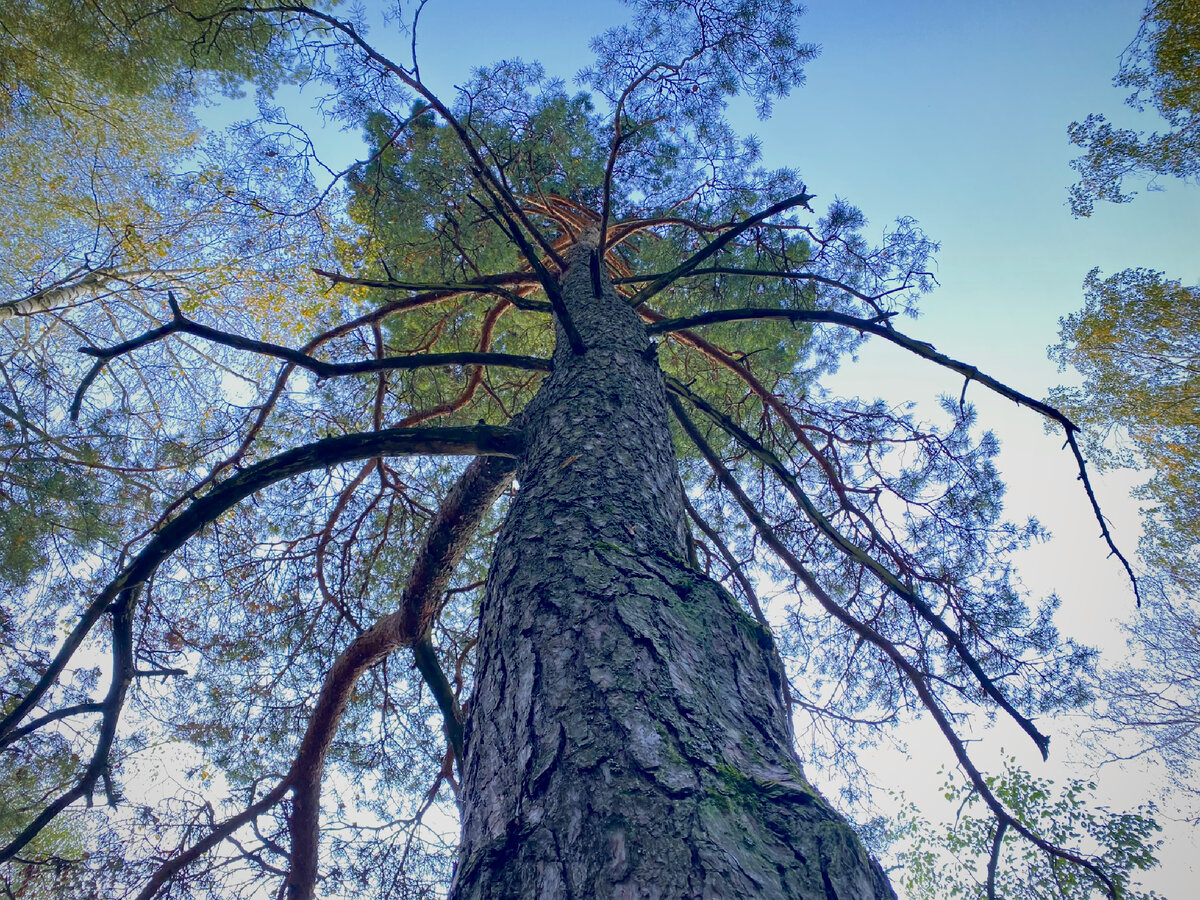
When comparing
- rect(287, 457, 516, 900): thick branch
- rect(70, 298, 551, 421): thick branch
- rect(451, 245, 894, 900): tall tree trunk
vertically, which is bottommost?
rect(451, 245, 894, 900): tall tree trunk

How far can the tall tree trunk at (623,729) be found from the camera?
71 centimetres

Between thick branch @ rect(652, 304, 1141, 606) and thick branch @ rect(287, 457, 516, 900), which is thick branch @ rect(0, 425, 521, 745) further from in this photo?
thick branch @ rect(652, 304, 1141, 606)

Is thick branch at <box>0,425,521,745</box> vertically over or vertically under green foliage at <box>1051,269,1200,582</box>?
under

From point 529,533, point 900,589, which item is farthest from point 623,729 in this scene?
point 900,589

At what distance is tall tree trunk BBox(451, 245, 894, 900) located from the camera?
2.34 ft

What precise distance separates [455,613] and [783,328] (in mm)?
3438

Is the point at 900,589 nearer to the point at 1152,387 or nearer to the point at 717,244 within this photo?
the point at 717,244

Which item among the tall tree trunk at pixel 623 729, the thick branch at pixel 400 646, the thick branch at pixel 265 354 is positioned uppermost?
the thick branch at pixel 265 354

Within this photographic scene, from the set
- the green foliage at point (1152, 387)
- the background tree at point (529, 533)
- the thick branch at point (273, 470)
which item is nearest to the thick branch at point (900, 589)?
the background tree at point (529, 533)

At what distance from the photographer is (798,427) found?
395 centimetres

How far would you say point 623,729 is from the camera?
0.89 metres

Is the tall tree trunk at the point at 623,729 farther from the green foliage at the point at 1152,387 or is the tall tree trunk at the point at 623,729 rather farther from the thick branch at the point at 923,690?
the green foliage at the point at 1152,387

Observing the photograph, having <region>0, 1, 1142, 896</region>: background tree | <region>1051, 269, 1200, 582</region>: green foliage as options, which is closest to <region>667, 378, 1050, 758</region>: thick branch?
<region>0, 1, 1142, 896</region>: background tree

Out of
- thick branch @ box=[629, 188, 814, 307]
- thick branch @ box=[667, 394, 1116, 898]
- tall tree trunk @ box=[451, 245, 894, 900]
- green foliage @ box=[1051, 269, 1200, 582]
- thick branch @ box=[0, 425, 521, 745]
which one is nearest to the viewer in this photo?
tall tree trunk @ box=[451, 245, 894, 900]
